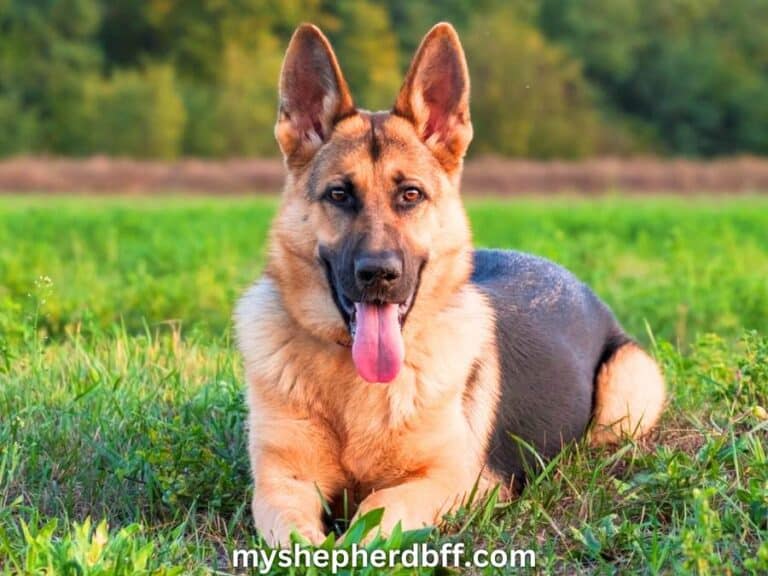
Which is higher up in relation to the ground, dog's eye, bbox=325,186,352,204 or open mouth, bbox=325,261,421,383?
dog's eye, bbox=325,186,352,204

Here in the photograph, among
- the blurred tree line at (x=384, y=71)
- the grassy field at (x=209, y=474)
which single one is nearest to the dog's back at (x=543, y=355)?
the grassy field at (x=209, y=474)

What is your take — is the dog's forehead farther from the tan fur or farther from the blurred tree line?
the blurred tree line

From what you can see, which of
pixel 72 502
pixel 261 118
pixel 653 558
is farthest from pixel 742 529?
pixel 261 118

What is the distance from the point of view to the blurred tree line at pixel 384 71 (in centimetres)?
5362

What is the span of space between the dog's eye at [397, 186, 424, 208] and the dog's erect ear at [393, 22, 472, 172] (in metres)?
0.29

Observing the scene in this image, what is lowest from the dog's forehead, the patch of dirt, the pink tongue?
the patch of dirt

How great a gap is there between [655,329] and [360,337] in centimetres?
553

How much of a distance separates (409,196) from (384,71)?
52632 millimetres

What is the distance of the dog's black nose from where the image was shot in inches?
172

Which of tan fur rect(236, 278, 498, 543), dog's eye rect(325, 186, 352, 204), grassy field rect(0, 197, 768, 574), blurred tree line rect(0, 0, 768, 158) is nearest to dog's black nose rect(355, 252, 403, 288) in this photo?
dog's eye rect(325, 186, 352, 204)

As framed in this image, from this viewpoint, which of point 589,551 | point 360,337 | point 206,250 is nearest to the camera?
point 589,551

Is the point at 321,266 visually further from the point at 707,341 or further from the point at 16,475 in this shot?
the point at 707,341

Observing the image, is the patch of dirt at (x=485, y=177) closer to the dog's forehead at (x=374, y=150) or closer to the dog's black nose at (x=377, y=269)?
the dog's forehead at (x=374, y=150)

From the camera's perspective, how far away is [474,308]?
506 centimetres
